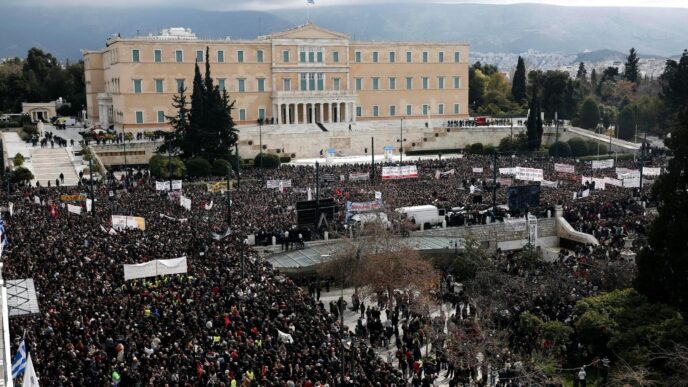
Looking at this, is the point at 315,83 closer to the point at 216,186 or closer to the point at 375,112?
the point at 375,112

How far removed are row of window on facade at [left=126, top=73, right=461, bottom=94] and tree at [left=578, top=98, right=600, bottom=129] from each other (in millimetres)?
13987

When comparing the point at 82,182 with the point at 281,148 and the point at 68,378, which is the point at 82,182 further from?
the point at 68,378

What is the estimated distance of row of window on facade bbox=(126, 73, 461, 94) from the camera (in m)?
73.1

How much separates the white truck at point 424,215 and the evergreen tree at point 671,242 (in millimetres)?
15569

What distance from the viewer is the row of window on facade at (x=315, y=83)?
240ft

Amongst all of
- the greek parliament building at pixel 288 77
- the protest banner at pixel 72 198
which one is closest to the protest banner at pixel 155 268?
the protest banner at pixel 72 198

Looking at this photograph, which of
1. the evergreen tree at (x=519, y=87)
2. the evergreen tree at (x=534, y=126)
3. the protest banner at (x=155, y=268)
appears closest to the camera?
the protest banner at (x=155, y=268)

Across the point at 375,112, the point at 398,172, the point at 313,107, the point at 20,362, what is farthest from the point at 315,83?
the point at 20,362

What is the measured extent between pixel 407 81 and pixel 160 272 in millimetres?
61482

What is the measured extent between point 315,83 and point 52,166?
31219 mm

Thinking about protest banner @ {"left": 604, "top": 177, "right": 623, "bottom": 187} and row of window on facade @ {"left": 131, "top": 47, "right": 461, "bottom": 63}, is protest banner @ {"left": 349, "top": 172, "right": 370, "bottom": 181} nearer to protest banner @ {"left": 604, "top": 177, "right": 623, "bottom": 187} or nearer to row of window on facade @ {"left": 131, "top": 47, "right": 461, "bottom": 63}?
protest banner @ {"left": 604, "top": 177, "right": 623, "bottom": 187}

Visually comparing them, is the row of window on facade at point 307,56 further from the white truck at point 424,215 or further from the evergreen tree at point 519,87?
the white truck at point 424,215

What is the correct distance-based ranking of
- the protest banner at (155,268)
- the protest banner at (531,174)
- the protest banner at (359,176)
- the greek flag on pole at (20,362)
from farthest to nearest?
the protest banner at (359,176)
the protest banner at (531,174)
the protest banner at (155,268)
the greek flag on pole at (20,362)

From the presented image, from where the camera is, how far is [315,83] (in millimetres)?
78875
